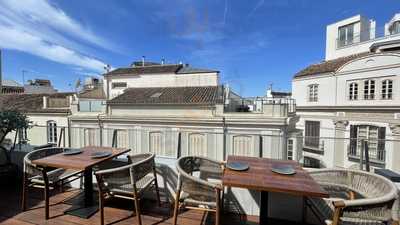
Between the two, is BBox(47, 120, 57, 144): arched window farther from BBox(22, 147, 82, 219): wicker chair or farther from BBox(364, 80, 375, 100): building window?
BBox(364, 80, 375, 100): building window

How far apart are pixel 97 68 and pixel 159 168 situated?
27735 mm

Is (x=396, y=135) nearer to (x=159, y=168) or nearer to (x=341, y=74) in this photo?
(x=341, y=74)

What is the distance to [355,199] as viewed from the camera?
209cm

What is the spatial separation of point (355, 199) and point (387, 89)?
14.6 metres

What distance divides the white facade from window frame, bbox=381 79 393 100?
13.1 ft

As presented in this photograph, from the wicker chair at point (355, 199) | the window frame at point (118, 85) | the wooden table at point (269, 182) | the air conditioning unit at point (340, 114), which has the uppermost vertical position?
the window frame at point (118, 85)

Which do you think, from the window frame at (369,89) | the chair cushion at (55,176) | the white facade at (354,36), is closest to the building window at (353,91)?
the window frame at (369,89)

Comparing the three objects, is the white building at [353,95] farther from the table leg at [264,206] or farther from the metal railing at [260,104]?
the table leg at [264,206]

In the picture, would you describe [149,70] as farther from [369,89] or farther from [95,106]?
[369,89]

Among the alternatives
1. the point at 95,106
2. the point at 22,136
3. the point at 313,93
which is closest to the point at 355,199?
the point at 22,136

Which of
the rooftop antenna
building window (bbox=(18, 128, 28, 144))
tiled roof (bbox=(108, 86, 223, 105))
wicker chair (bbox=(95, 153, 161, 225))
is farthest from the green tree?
the rooftop antenna

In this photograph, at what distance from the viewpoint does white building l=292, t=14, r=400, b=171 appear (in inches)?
484

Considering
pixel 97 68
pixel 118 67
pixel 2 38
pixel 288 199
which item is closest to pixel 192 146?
pixel 2 38

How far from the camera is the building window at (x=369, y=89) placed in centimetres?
1330
